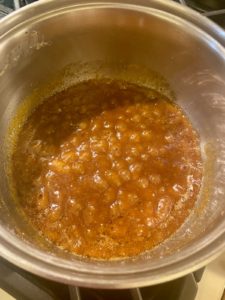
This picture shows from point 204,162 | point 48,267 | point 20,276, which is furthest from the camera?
point 204,162

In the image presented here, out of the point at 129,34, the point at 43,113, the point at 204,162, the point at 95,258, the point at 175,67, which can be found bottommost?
the point at 95,258

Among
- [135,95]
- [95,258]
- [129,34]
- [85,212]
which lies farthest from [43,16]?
[95,258]

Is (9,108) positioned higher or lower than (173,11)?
lower

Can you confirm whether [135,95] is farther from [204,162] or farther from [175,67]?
[204,162]

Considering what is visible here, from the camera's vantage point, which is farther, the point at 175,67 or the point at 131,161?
the point at 175,67
